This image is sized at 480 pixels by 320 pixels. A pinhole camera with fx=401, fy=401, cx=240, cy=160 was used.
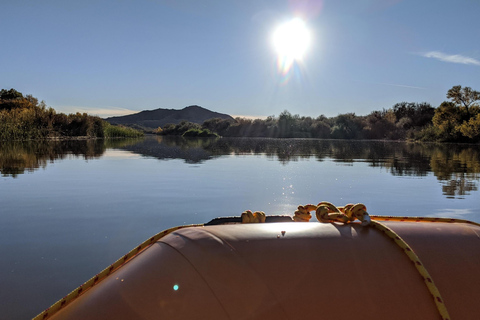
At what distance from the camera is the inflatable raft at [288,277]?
1026mm

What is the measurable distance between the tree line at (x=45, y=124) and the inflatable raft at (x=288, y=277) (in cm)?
2069

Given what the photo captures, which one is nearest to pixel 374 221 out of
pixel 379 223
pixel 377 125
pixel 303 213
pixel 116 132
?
pixel 379 223

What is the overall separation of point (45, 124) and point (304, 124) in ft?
94.2

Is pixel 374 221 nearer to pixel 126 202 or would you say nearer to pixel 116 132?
pixel 126 202

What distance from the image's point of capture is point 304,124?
4509cm

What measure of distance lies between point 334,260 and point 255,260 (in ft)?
0.75

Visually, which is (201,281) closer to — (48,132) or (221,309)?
(221,309)

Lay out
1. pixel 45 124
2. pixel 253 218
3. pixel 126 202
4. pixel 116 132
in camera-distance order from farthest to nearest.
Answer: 1. pixel 116 132
2. pixel 45 124
3. pixel 126 202
4. pixel 253 218

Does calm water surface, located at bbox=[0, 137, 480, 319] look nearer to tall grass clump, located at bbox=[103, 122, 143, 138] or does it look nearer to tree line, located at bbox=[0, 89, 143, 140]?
tree line, located at bbox=[0, 89, 143, 140]

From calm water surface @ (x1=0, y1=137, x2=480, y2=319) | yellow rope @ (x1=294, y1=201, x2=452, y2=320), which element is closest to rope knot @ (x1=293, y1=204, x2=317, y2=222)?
yellow rope @ (x1=294, y1=201, x2=452, y2=320)

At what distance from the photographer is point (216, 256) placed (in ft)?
3.59

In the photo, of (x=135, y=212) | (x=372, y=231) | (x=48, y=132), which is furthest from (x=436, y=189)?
(x=48, y=132)

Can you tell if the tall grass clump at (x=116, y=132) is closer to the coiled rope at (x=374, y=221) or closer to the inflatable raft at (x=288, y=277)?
the coiled rope at (x=374, y=221)

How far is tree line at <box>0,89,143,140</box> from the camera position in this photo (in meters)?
19.9
